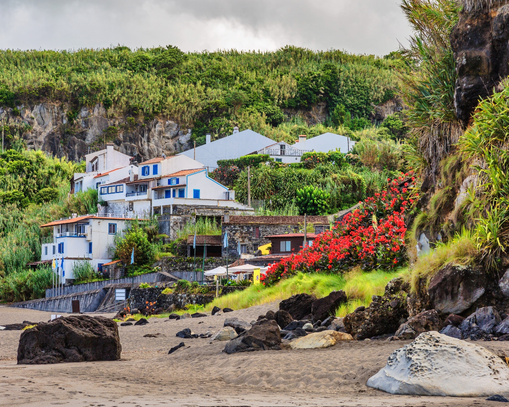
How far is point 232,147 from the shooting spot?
6744 cm

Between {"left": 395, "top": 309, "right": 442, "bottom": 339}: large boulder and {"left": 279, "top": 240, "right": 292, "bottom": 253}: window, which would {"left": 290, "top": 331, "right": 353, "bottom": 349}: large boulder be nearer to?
{"left": 395, "top": 309, "right": 442, "bottom": 339}: large boulder

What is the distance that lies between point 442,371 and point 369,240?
33.1 ft

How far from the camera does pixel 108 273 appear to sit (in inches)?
1742

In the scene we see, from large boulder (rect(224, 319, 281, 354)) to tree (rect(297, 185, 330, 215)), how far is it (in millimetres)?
39730

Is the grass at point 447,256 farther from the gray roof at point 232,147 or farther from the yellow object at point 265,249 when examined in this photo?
the gray roof at point 232,147

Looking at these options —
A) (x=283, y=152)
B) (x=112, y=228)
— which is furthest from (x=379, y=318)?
(x=283, y=152)

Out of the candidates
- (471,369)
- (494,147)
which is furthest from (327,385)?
(494,147)

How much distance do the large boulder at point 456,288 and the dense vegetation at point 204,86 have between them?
2658 inches

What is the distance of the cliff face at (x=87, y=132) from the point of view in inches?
3440

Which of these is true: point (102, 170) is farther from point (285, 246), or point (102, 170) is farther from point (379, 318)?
point (379, 318)

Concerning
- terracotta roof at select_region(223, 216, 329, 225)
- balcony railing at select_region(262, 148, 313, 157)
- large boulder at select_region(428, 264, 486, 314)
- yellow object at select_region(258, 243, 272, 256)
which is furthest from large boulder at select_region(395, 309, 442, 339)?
balcony railing at select_region(262, 148, 313, 157)

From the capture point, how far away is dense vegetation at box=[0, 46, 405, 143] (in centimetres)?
8856

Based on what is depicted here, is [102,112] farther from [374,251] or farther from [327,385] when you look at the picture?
[327,385]

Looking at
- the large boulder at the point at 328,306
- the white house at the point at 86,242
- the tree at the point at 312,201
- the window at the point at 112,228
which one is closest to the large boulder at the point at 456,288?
the large boulder at the point at 328,306
